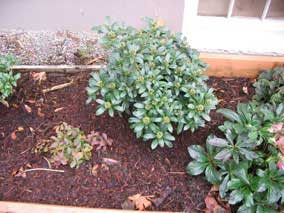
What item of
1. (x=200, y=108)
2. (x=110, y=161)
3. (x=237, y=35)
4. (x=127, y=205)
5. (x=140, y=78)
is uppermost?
(x=237, y=35)

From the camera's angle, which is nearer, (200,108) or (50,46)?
(200,108)

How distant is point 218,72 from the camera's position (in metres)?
1.99

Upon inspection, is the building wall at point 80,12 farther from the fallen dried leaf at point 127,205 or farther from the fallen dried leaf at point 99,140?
the fallen dried leaf at point 127,205

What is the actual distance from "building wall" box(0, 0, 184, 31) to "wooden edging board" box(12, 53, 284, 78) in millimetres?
239

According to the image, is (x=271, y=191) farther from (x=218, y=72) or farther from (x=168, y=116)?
(x=218, y=72)

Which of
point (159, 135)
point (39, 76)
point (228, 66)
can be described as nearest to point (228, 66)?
point (228, 66)

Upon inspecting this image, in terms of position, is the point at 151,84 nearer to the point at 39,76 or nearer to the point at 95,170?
the point at 95,170

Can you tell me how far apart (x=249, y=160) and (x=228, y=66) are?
699 mm

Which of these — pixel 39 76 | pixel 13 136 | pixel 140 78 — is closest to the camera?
pixel 140 78

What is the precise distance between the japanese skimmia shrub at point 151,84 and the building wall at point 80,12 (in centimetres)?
36

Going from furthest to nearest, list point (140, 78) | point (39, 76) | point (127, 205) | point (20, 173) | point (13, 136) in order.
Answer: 1. point (39, 76)
2. point (13, 136)
3. point (20, 173)
4. point (127, 205)
5. point (140, 78)

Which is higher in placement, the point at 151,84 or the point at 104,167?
the point at 151,84

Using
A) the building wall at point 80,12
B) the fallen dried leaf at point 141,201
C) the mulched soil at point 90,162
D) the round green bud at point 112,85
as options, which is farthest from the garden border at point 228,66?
the fallen dried leaf at point 141,201

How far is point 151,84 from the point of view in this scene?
1.42 m
